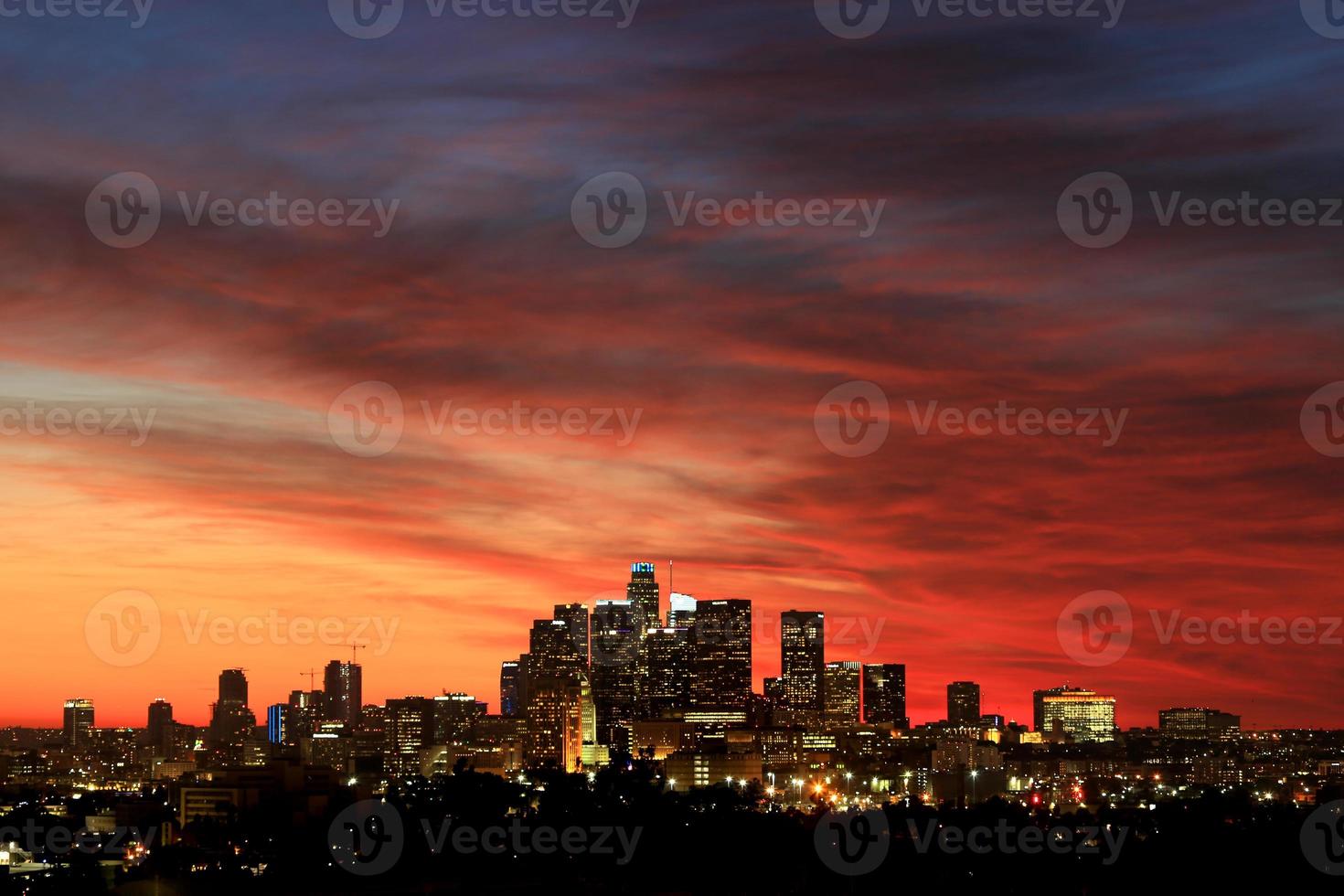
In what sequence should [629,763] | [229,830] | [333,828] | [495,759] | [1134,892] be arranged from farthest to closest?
1. [495,759]
2. [629,763]
3. [229,830]
4. [333,828]
5. [1134,892]

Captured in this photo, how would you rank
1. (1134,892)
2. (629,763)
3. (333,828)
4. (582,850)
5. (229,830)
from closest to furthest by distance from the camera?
(1134,892), (582,850), (333,828), (229,830), (629,763)

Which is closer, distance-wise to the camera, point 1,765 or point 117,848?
point 117,848

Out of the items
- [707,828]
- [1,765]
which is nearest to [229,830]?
[707,828]

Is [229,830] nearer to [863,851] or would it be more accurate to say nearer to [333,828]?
[333,828]

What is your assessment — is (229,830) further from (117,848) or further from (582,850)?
(582,850)

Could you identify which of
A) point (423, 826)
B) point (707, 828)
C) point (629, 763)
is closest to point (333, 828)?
point (423, 826)

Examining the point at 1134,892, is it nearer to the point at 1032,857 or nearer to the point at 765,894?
the point at 1032,857

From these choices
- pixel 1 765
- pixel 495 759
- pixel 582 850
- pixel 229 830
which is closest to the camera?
pixel 582 850

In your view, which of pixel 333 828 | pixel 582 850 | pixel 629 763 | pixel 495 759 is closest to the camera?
pixel 582 850

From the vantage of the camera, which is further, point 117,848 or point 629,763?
point 629,763
